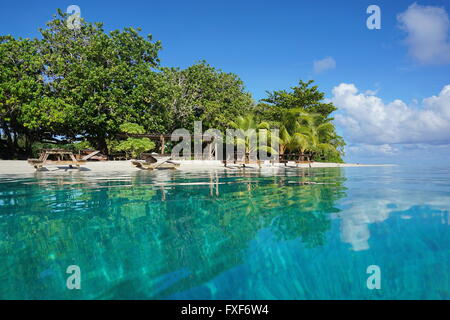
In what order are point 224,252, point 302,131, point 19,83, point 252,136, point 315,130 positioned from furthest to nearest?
point 315,130
point 302,131
point 252,136
point 19,83
point 224,252

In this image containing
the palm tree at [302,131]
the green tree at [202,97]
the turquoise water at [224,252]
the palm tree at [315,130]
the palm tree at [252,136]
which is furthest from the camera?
the green tree at [202,97]

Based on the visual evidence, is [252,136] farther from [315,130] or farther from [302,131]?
[315,130]

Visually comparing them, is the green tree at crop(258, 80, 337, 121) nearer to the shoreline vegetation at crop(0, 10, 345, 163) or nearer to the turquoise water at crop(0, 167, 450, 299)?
the shoreline vegetation at crop(0, 10, 345, 163)

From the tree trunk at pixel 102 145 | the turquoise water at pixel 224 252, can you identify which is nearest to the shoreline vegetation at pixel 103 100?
the tree trunk at pixel 102 145

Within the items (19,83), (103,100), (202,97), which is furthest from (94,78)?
(202,97)

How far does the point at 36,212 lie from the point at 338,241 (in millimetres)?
4065

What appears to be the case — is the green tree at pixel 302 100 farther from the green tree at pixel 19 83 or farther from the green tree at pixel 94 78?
the green tree at pixel 19 83

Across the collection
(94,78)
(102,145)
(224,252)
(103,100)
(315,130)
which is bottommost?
(224,252)

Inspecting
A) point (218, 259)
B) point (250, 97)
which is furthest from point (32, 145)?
point (218, 259)

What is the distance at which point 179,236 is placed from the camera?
264 cm

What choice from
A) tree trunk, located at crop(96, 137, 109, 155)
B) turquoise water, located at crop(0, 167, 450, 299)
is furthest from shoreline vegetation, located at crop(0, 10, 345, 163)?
turquoise water, located at crop(0, 167, 450, 299)

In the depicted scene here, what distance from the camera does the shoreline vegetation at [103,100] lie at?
20266 mm

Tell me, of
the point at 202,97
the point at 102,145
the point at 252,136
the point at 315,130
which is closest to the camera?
the point at 252,136

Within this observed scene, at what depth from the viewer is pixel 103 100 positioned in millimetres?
20547
